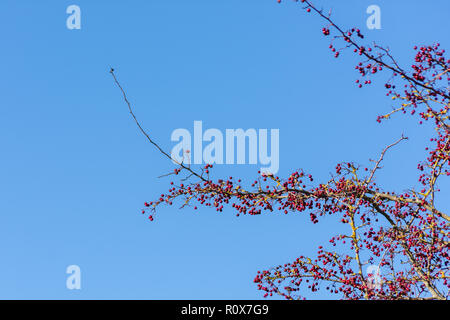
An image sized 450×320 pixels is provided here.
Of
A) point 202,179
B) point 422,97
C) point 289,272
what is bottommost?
point 289,272

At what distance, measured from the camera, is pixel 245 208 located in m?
11.1
